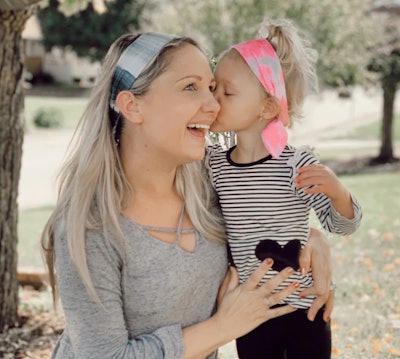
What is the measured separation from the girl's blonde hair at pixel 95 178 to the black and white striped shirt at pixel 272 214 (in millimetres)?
162

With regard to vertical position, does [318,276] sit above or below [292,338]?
above

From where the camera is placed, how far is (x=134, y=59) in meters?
2.20

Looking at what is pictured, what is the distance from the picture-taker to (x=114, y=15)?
1453 inches

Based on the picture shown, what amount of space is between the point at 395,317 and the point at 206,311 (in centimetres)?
239

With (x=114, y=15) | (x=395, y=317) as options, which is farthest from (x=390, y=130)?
(x=114, y=15)

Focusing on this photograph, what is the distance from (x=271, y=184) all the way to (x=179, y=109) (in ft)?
1.52

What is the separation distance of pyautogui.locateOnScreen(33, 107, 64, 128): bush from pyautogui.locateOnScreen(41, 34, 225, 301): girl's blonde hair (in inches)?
988

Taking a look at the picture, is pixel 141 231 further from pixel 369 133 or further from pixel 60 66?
pixel 60 66

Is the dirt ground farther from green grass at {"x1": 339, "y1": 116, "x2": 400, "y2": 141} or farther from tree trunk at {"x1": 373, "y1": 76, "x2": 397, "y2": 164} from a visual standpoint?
green grass at {"x1": 339, "y1": 116, "x2": 400, "y2": 141}

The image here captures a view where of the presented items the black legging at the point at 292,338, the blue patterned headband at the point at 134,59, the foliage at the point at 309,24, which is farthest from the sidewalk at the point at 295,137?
the blue patterned headband at the point at 134,59

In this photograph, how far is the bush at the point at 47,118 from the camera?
87.8 ft

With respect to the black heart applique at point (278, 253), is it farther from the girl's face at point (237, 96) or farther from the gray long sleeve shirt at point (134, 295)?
the girl's face at point (237, 96)

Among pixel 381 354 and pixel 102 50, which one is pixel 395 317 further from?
pixel 102 50

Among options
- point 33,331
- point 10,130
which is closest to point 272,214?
point 10,130
